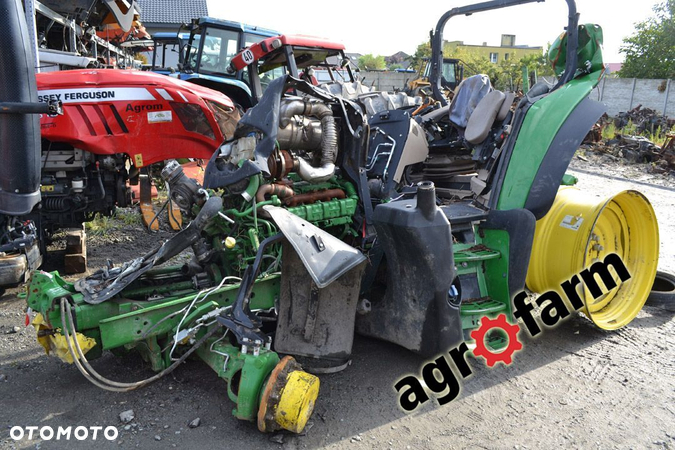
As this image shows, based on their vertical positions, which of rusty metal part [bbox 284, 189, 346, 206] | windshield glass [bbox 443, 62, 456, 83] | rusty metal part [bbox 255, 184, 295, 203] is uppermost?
windshield glass [bbox 443, 62, 456, 83]

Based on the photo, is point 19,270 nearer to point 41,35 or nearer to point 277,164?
point 277,164

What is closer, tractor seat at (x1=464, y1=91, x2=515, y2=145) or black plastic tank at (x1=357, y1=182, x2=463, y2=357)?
black plastic tank at (x1=357, y1=182, x2=463, y2=357)

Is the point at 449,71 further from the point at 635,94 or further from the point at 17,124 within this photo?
the point at 17,124

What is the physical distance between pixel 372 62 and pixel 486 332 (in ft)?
167

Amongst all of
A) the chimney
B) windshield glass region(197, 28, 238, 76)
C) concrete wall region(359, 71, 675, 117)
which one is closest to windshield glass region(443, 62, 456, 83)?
concrete wall region(359, 71, 675, 117)

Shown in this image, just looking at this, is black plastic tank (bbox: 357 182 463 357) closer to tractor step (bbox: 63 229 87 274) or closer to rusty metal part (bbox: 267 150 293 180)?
rusty metal part (bbox: 267 150 293 180)

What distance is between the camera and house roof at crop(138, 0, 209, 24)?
25.8 m

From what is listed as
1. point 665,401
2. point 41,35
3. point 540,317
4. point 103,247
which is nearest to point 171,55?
point 41,35

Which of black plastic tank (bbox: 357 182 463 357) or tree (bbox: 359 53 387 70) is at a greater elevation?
tree (bbox: 359 53 387 70)

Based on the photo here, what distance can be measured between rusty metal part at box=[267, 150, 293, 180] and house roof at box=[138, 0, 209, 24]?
81.2ft

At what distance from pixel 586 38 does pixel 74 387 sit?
4052 millimetres

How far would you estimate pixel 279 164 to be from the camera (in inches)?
135

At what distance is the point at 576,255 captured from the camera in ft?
12.7

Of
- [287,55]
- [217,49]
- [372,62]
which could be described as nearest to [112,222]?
[287,55]
